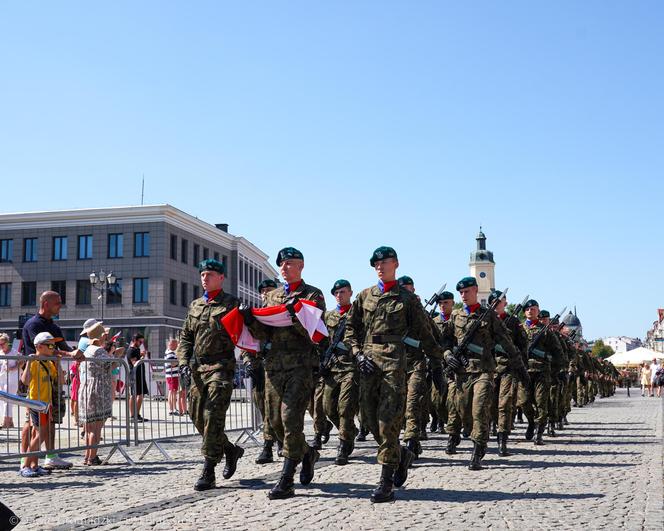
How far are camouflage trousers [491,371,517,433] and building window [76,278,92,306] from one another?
55.4 metres

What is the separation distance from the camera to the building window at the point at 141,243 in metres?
63.1

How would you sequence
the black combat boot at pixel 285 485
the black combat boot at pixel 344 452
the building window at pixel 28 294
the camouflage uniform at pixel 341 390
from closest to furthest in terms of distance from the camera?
the black combat boot at pixel 285 485 < the black combat boot at pixel 344 452 < the camouflage uniform at pixel 341 390 < the building window at pixel 28 294

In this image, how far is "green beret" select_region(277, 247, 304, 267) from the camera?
8242 mm

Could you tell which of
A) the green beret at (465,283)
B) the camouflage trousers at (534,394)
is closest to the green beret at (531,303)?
the camouflage trousers at (534,394)

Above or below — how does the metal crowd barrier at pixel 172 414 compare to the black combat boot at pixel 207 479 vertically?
above

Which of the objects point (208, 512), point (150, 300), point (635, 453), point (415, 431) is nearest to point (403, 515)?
point (208, 512)

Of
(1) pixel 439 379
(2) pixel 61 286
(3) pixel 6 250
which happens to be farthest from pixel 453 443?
(3) pixel 6 250

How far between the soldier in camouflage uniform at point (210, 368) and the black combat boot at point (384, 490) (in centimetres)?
163

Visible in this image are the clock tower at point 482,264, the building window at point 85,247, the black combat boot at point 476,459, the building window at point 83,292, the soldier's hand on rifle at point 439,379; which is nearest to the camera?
the soldier's hand on rifle at point 439,379

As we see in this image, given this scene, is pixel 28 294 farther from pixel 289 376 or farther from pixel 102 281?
pixel 289 376

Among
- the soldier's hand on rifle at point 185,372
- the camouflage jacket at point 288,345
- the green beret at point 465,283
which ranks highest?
the green beret at point 465,283

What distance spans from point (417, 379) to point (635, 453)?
327 cm

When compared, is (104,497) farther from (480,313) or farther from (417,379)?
(480,313)

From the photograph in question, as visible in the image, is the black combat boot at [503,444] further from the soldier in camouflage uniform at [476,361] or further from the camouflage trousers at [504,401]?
the soldier in camouflage uniform at [476,361]
